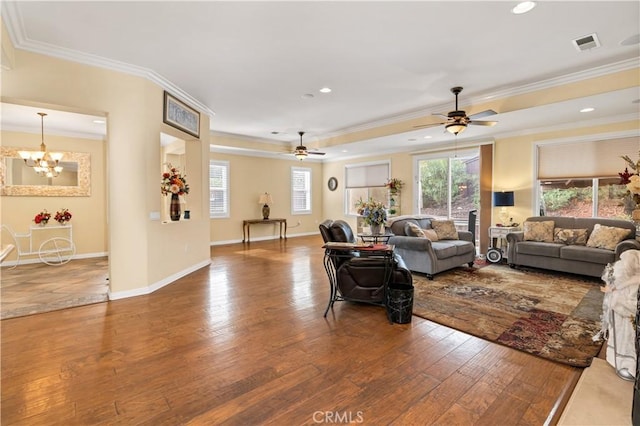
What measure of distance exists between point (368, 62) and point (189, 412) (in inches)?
154

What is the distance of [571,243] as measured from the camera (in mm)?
5242

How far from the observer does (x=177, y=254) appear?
16.1ft

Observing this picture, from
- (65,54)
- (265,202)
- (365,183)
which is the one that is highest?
(65,54)

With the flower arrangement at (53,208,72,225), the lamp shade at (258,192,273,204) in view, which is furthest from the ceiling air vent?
the flower arrangement at (53,208,72,225)

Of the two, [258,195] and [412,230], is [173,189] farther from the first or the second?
[258,195]

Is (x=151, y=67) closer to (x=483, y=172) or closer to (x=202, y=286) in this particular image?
(x=202, y=286)

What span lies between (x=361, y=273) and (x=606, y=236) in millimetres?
4261

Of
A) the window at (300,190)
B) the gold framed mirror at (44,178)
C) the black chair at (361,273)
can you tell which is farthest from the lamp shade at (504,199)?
the gold framed mirror at (44,178)

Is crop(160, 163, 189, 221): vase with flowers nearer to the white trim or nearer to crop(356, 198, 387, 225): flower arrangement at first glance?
the white trim

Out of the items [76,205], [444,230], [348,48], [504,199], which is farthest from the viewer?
[76,205]

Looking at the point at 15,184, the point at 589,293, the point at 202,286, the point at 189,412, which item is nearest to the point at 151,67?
the point at 202,286

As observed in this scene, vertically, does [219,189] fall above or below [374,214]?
above

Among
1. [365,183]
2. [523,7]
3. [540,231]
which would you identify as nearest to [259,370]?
[523,7]

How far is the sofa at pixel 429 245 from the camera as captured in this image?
485 cm
